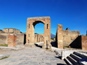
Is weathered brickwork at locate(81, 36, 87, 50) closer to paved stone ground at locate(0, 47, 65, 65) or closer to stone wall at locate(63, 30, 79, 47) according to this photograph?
stone wall at locate(63, 30, 79, 47)

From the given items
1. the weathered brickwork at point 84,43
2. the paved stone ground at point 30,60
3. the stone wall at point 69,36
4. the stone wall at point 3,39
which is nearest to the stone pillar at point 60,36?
the stone wall at point 69,36

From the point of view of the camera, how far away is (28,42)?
915 inches

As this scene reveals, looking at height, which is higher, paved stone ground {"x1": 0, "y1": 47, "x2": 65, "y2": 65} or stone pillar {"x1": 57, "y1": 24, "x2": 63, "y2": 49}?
stone pillar {"x1": 57, "y1": 24, "x2": 63, "y2": 49}

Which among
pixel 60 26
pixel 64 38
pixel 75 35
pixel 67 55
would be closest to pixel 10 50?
pixel 67 55

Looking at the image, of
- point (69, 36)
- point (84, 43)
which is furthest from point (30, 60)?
point (69, 36)

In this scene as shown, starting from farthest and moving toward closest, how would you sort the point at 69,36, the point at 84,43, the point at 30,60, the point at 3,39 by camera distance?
the point at 3,39
the point at 69,36
the point at 84,43
the point at 30,60

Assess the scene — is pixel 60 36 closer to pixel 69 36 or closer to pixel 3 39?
pixel 69 36

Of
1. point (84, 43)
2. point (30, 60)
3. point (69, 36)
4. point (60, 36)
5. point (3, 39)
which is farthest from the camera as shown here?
point (3, 39)

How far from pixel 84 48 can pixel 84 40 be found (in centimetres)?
132

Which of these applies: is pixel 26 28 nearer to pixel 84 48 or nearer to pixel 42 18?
pixel 42 18

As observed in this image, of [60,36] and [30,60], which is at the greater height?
[60,36]

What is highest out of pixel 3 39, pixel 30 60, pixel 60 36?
pixel 60 36

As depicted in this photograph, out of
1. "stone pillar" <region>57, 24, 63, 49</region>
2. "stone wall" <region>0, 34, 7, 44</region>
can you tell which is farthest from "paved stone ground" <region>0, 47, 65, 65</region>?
"stone wall" <region>0, 34, 7, 44</region>

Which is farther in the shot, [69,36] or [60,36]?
[69,36]
